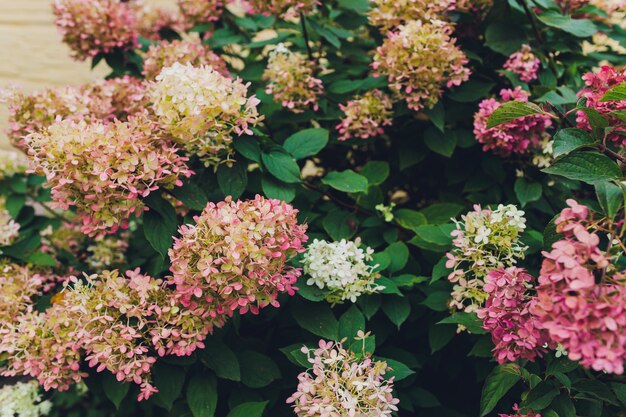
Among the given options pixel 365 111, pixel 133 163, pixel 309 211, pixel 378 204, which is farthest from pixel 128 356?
pixel 365 111

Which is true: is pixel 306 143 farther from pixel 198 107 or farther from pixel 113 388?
pixel 113 388

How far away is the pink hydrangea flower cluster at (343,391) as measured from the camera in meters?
1.20

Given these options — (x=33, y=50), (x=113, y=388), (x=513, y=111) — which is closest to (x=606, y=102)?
(x=513, y=111)

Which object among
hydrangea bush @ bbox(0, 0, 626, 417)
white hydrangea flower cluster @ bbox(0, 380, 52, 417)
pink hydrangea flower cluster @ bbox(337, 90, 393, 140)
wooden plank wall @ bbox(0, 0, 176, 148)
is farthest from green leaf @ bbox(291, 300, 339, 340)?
wooden plank wall @ bbox(0, 0, 176, 148)

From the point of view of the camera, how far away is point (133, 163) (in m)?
1.34

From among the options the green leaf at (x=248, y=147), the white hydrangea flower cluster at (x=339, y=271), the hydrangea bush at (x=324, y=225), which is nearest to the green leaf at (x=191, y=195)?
the hydrangea bush at (x=324, y=225)

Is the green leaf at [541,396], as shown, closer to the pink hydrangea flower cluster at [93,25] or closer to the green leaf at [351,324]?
the green leaf at [351,324]

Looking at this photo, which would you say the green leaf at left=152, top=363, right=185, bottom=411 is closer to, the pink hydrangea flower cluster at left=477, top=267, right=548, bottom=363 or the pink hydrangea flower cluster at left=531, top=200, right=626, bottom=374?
the pink hydrangea flower cluster at left=477, top=267, right=548, bottom=363

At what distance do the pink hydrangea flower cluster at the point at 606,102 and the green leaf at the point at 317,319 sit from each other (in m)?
0.79

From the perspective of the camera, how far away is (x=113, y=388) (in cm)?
153

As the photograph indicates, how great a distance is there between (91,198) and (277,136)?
2.72ft

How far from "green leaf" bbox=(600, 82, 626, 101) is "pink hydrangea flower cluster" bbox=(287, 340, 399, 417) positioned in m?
0.76

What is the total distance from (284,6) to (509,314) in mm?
1211

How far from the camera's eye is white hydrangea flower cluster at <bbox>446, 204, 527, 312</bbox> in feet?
4.56
